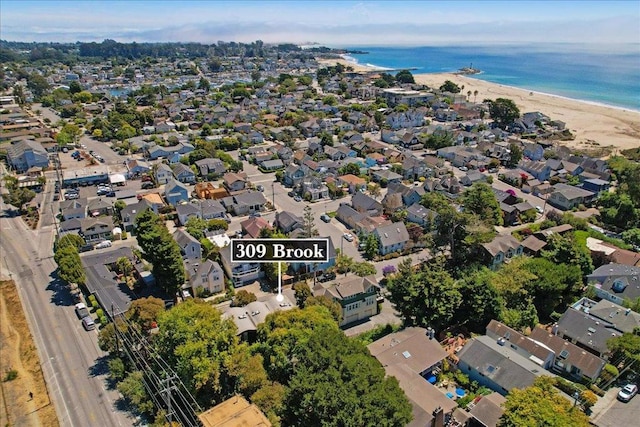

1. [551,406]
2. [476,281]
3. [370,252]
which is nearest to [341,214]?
[370,252]

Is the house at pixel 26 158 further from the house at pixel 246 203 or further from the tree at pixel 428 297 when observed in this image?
the tree at pixel 428 297

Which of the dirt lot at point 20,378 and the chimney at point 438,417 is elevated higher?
the chimney at point 438,417

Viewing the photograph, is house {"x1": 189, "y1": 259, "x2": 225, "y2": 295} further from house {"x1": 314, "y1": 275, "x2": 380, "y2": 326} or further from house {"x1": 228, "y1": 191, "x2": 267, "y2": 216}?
house {"x1": 228, "y1": 191, "x2": 267, "y2": 216}

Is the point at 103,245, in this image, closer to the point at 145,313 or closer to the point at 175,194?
the point at 175,194

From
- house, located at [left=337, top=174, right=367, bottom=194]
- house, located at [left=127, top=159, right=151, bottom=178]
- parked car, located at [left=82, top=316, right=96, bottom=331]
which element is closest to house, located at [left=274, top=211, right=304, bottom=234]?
house, located at [left=337, top=174, right=367, bottom=194]

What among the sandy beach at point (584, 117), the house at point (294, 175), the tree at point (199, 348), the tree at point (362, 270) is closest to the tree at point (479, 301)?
the tree at point (362, 270)

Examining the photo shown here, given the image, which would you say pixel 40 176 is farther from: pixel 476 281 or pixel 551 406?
pixel 551 406
